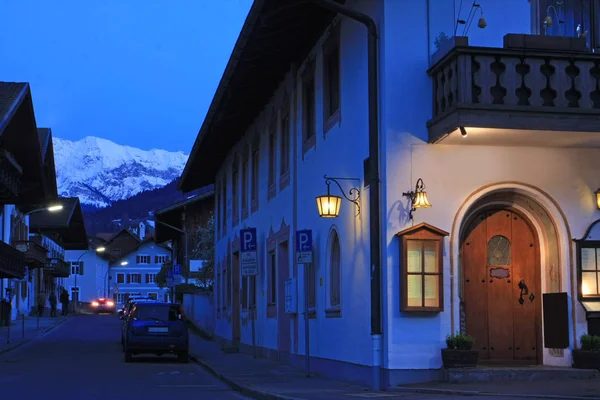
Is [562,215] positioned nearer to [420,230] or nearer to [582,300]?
[582,300]

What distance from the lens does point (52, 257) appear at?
7481cm

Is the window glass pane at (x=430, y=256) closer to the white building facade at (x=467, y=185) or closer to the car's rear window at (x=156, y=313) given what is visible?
the white building facade at (x=467, y=185)

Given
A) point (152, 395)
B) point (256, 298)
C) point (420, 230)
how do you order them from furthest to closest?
point (256, 298)
point (152, 395)
point (420, 230)

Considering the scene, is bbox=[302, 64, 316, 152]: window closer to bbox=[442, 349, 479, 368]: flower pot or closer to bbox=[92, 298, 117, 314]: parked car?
bbox=[442, 349, 479, 368]: flower pot

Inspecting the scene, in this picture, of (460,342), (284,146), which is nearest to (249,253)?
(284,146)

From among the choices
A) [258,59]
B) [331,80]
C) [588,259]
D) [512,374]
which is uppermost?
[258,59]

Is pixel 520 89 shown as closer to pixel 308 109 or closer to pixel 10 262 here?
pixel 308 109

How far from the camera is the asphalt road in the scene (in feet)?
55.9

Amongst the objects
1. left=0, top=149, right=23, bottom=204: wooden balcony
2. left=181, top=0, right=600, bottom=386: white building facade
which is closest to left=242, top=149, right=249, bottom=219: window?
left=0, top=149, right=23, bottom=204: wooden balcony

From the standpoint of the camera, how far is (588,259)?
16016 millimetres

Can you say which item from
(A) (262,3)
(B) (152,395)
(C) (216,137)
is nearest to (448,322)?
(B) (152,395)

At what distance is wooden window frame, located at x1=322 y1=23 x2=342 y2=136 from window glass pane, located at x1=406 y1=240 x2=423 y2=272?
3934mm

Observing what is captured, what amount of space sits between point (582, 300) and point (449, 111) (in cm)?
403

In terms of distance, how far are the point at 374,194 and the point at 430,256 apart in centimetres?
131
